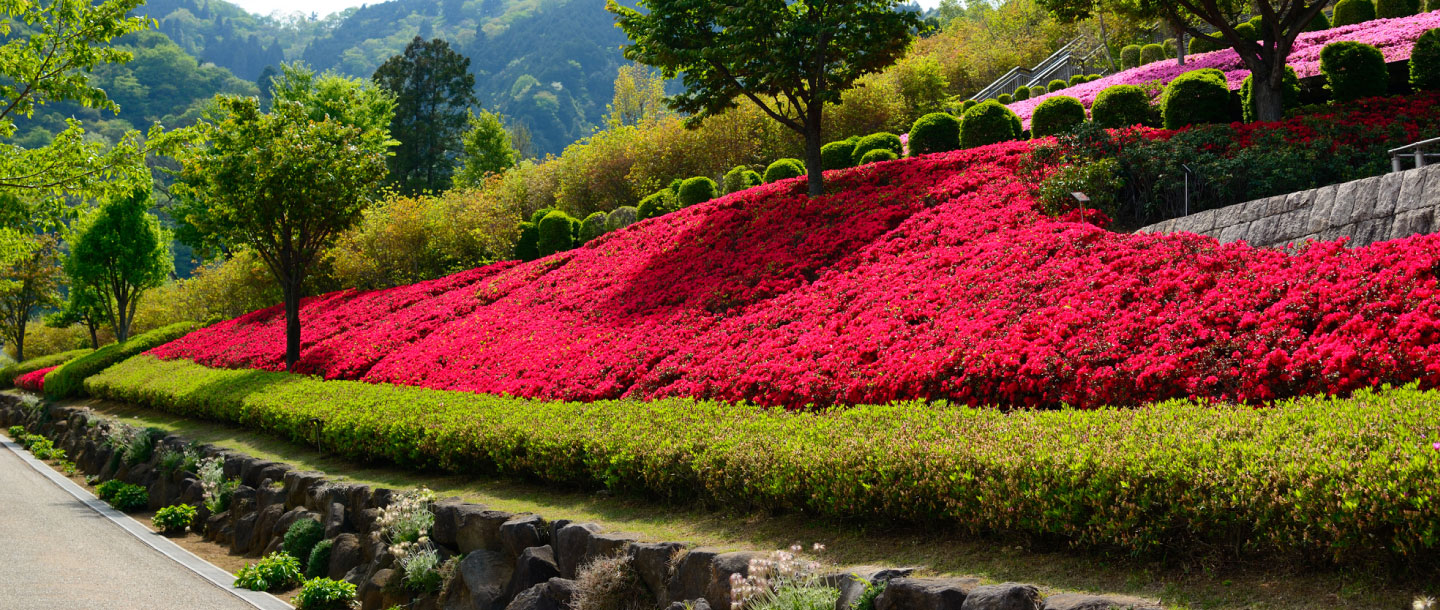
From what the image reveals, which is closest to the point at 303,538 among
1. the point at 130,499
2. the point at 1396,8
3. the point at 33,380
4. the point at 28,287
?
the point at 130,499

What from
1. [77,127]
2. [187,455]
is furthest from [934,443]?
[77,127]

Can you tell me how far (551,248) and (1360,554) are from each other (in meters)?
21.8

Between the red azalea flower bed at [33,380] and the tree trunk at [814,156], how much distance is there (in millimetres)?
23656

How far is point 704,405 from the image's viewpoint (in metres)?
8.16

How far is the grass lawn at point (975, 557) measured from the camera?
3.63 m

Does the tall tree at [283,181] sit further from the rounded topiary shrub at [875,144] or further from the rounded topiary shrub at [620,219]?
the rounded topiary shrub at [875,144]

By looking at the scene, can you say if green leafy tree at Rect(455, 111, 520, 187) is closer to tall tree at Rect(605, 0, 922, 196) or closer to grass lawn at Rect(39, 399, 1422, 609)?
tall tree at Rect(605, 0, 922, 196)

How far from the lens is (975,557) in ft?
15.5

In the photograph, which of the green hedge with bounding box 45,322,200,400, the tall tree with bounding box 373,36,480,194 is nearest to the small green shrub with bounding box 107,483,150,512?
the green hedge with bounding box 45,322,200,400

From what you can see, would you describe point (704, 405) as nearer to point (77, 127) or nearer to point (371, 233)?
point (77, 127)

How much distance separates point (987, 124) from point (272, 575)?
14.5 metres

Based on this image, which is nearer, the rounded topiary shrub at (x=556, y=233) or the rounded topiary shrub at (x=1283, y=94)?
the rounded topiary shrub at (x=1283, y=94)

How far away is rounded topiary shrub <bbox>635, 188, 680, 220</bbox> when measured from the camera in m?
22.6

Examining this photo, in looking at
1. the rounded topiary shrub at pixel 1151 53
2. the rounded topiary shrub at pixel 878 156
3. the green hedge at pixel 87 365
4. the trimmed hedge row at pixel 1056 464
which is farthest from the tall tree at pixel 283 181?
the rounded topiary shrub at pixel 1151 53
